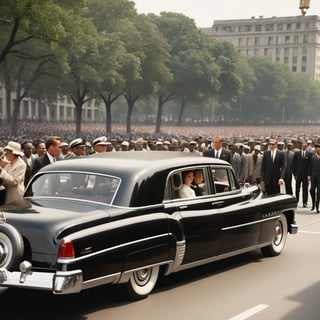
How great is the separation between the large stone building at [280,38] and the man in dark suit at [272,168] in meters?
181

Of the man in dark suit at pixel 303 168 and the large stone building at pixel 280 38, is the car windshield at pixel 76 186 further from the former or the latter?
the large stone building at pixel 280 38

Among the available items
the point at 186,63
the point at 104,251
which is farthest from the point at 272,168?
the point at 186,63

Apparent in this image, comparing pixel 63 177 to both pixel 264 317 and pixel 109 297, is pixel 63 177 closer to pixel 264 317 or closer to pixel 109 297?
pixel 109 297

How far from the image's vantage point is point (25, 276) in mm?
6047

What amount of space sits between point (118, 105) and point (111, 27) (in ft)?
202

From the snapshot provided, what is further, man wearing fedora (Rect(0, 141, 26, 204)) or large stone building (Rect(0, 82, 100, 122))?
large stone building (Rect(0, 82, 100, 122))

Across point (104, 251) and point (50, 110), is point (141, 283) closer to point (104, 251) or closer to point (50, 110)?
point (104, 251)

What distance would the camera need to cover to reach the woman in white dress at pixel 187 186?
8008 millimetres

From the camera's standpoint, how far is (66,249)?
→ 6031 millimetres

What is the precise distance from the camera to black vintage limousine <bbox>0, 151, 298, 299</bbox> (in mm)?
6113

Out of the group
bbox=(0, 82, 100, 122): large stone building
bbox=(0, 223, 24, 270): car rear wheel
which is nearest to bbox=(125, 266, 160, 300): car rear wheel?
bbox=(0, 223, 24, 270): car rear wheel

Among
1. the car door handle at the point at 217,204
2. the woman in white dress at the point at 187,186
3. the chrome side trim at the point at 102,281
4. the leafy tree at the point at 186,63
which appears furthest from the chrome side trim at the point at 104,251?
the leafy tree at the point at 186,63

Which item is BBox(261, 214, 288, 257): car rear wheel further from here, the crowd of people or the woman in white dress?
the woman in white dress

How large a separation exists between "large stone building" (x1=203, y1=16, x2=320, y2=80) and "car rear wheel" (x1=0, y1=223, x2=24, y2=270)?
191 metres
